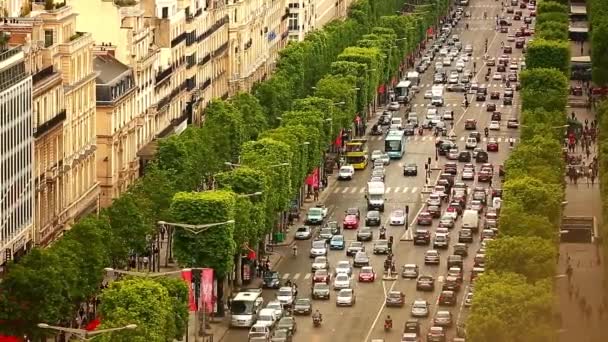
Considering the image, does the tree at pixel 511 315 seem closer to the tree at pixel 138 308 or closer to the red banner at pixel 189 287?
the tree at pixel 138 308

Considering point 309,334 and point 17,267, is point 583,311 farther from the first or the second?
point 17,267

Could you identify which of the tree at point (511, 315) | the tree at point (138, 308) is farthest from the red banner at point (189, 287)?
the tree at point (511, 315)

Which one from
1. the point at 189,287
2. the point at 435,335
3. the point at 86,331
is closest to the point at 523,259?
the point at 435,335

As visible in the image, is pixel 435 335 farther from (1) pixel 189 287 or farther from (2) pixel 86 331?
(2) pixel 86 331

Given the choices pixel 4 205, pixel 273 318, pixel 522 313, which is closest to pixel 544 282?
pixel 522 313

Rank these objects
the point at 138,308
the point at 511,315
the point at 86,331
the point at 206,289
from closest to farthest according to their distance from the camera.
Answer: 1. the point at 86,331
2. the point at 138,308
3. the point at 511,315
4. the point at 206,289

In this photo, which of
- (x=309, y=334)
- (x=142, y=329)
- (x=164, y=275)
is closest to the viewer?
(x=142, y=329)
